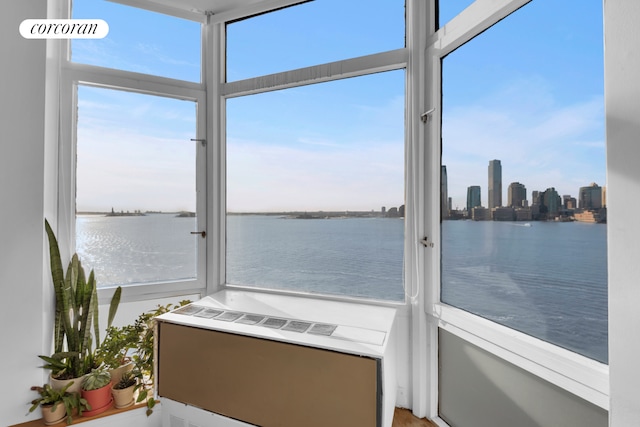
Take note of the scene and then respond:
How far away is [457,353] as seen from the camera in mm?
1530

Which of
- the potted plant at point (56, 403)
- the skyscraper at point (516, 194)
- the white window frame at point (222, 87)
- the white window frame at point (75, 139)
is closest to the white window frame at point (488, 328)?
the skyscraper at point (516, 194)

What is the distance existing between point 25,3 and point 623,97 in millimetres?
A: 2608

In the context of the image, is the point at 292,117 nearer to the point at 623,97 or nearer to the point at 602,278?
the point at 623,97

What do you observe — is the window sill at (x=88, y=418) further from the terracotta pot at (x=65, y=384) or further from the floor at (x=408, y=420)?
the floor at (x=408, y=420)

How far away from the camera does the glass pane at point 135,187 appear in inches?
75.3

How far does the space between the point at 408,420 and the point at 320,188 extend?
1.45 m

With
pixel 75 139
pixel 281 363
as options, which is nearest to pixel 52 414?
pixel 281 363

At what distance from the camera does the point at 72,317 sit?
1.70 metres

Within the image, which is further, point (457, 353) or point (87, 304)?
point (87, 304)

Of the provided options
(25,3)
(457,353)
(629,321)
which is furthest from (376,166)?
(25,3)

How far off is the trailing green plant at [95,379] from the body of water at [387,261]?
0.56 metres

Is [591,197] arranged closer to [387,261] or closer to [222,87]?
[387,261]

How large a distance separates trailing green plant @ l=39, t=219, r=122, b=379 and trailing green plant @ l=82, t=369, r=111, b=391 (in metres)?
0.06

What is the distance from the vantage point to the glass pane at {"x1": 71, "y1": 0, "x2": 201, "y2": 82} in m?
1.89
